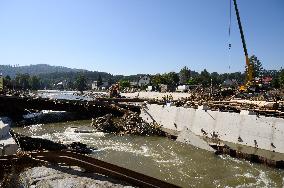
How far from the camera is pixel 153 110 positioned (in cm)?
3553

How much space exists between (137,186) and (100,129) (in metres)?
23.2

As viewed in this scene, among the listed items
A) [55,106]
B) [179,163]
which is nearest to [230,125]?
[179,163]

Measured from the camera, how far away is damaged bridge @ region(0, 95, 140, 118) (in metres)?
39.5

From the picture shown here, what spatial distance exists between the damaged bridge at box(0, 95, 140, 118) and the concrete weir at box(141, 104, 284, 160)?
7.95m

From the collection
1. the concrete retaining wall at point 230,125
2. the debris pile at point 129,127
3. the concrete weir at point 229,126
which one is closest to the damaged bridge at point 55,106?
the debris pile at point 129,127

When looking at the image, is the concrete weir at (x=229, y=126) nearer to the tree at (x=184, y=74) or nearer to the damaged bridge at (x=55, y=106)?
the damaged bridge at (x=55, y=106)

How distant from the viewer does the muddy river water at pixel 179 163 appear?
16516 mm

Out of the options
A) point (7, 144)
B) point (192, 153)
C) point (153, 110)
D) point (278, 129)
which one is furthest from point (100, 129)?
point (7, 144)

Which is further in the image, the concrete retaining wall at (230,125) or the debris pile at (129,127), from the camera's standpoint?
the debris pile at (129,127)

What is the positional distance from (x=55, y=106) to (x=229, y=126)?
76.1ft

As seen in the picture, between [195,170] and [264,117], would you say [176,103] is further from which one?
[195,170]

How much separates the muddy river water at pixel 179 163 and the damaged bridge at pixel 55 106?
448 inches

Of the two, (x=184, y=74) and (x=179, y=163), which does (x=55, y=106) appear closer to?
(x=179, y=163)

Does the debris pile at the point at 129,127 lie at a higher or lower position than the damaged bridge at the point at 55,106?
lower
